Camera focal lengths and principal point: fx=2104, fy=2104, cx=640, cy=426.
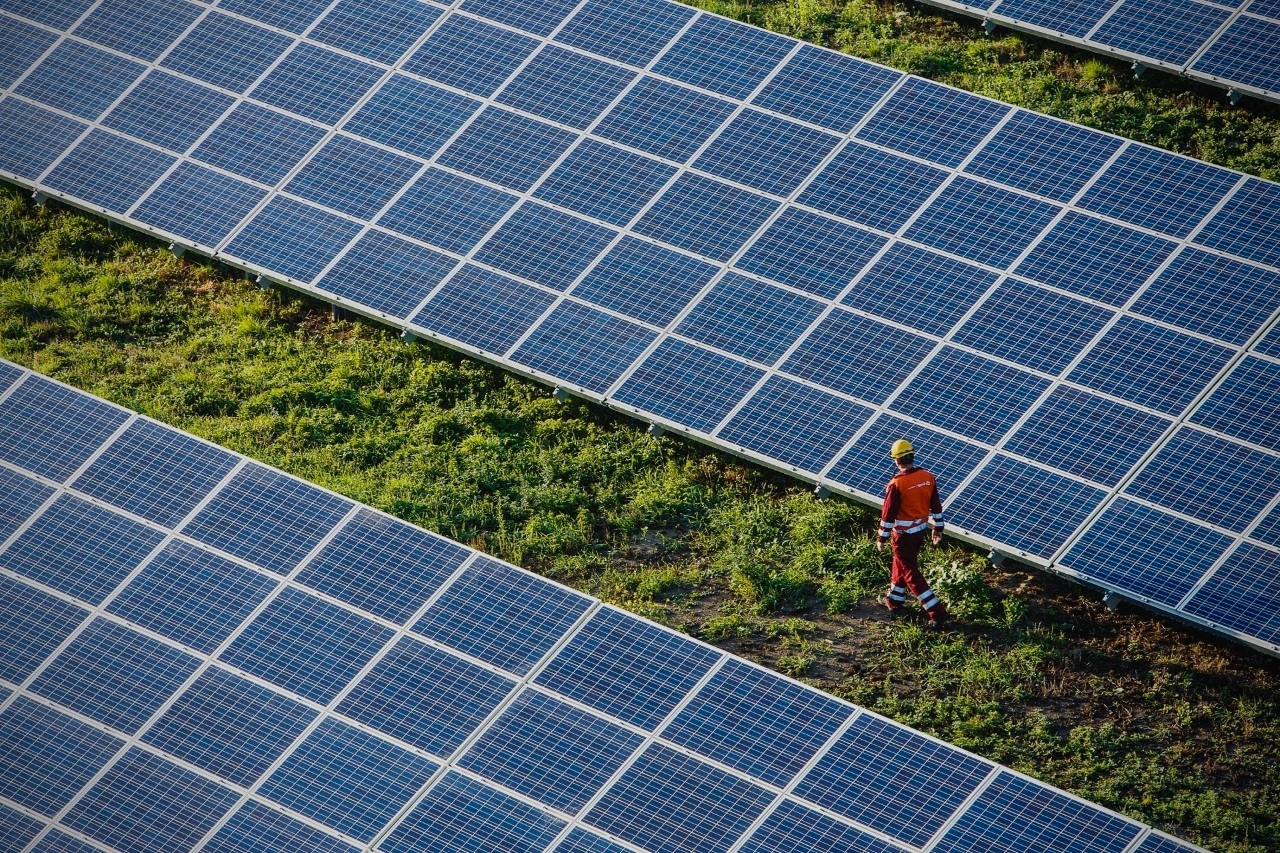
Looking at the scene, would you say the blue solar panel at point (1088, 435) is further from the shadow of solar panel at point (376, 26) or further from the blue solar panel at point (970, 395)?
the shadow of solar panel at point (376, 26)

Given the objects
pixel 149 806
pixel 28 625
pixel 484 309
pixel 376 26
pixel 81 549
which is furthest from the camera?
pixel 376 26

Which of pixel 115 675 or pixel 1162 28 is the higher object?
pixel 1162 28

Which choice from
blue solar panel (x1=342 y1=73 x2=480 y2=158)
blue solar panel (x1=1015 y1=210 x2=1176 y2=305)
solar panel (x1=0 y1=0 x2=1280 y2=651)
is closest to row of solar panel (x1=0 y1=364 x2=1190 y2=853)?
solar panel (x1=0 y1=0 x2=1280 y2=651)

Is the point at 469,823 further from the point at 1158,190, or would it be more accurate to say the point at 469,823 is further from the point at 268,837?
the point at 1158,190

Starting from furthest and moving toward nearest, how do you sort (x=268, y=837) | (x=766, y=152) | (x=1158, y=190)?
(x=766, y=152), (x=1158, y=190), (x=268, y=837)

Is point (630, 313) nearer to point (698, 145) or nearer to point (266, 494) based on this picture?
point (698, 145)

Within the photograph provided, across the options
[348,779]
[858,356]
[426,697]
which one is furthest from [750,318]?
[348,779]

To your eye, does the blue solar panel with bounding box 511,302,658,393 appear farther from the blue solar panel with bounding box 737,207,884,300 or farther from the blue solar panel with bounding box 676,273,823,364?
the blue solar panel with bounding box 737,207,884,300
